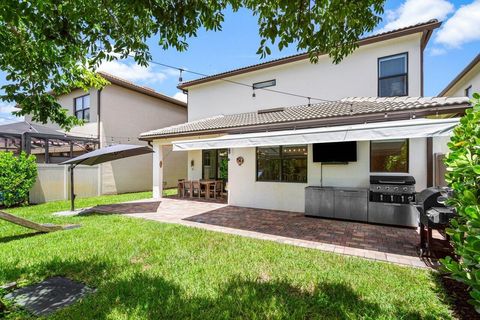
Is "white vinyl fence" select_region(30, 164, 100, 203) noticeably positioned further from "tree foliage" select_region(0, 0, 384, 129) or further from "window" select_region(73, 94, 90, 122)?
"tree foliage" select_region(0, 0, 384, 129)

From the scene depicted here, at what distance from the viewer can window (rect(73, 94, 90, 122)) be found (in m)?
21.8

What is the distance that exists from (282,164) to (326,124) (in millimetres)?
3534

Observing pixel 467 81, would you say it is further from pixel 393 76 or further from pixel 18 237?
pixel 18 237

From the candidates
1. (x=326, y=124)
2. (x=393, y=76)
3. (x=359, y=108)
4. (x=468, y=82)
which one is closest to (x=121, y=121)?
(x=326, y=124)

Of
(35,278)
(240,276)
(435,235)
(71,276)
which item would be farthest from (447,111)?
(35,278)

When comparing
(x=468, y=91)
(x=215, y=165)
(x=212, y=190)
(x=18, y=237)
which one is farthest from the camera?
(x=468, y=91)

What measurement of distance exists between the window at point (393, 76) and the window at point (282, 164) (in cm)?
635

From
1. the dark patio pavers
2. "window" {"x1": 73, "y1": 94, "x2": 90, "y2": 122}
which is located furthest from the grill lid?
"window" {"x1": 73, "y1": 94, "x2": 90, "y2": 122}

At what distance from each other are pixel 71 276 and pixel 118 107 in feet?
63.0

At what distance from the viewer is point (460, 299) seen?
4871 mm

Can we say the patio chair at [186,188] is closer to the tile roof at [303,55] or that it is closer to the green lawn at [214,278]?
the tile roof at [303,55]

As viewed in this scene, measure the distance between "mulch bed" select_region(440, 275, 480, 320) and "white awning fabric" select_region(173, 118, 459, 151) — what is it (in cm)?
424

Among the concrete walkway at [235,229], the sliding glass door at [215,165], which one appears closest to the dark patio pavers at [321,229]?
the concrete walkway at [235,229]

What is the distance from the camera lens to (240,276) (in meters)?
5.83
